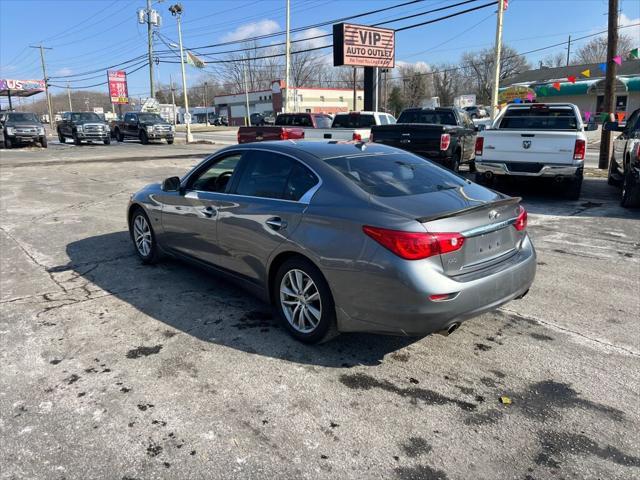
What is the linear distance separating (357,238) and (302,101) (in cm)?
7301

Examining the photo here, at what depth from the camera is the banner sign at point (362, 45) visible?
2302 centimetres

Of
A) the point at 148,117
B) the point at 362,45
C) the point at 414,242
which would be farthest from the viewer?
the point at 148,117

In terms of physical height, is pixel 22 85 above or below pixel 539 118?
above

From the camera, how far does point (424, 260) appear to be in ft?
10.5

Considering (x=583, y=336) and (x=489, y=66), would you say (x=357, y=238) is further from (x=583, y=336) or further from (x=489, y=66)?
(x=489, y=66)

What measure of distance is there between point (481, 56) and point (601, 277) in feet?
309

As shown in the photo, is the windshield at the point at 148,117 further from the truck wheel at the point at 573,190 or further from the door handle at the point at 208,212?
the door handle at the point at 208,212

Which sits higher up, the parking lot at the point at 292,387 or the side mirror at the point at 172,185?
the side mirror at the point at 172,185

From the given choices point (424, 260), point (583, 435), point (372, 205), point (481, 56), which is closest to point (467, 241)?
point (424, 260)

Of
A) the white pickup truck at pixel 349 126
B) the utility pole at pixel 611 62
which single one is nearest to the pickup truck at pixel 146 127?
the white pickup truck at pixel 349 126

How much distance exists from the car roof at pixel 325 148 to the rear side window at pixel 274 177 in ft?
0.26

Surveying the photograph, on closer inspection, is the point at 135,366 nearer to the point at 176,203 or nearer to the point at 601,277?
the point at 176,203

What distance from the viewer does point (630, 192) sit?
8984 millimetres

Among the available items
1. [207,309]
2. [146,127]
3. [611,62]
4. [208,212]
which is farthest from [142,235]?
[146,127]
